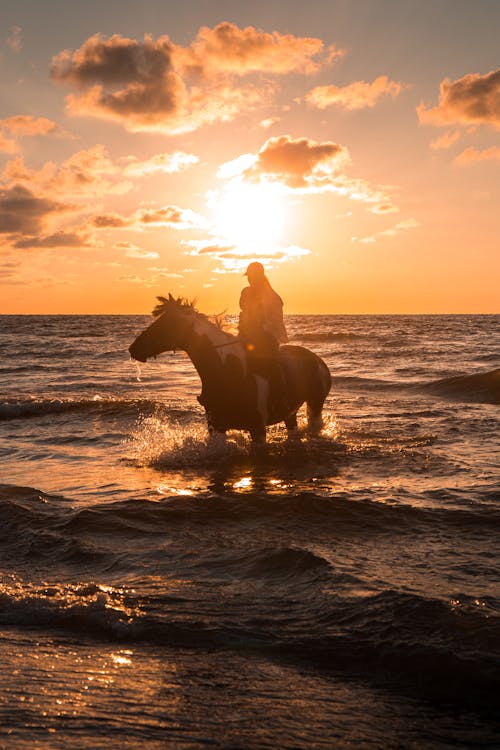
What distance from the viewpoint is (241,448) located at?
32.0 feet

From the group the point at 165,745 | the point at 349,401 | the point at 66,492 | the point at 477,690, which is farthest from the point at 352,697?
the point at 349,401

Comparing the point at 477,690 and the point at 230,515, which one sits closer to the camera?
the point at 477,690

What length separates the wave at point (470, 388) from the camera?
16.8 metres

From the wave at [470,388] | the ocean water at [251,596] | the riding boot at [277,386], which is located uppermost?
the riding boot at [277,386]

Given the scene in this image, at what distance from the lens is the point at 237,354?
30.4ft

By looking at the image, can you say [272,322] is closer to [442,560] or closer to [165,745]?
[442,560]

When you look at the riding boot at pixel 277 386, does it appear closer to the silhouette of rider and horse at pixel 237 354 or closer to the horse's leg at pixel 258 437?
the silhouette of rider and horse at pixel 237 354

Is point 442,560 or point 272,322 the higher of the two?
point 272,322

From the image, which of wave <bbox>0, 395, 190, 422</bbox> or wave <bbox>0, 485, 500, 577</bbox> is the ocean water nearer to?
wave <bbox>0, 485, 500, 577</bbox>

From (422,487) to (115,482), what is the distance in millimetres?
3860

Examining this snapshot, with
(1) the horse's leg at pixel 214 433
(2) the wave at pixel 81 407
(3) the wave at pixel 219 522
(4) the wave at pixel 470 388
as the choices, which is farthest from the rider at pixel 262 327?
(4) the wave at pixel 470 388

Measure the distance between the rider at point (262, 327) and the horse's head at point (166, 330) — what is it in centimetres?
87

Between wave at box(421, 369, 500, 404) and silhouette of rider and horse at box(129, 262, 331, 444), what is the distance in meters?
8.48

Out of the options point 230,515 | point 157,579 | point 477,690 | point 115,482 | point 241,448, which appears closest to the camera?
point 477,690
